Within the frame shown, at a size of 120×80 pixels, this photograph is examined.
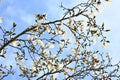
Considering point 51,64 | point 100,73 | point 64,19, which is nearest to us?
point 64,19

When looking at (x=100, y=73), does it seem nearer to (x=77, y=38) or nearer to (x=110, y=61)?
(x=110, y=61)

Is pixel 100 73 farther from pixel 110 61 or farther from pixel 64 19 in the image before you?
pixel 64 19

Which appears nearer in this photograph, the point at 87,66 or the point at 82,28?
the point at 82,28

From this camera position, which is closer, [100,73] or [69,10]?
[69,10]

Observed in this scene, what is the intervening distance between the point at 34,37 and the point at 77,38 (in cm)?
133

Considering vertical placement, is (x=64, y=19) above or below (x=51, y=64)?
above

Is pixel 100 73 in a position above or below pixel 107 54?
below

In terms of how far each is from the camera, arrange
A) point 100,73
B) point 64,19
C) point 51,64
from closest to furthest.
Result: point 64,19 < point 51,64 < point 100,73

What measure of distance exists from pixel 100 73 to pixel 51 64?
2172mm

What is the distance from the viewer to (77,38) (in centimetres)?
1048

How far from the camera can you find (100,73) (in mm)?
11773

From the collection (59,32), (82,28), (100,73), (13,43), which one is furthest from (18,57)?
(100,73)

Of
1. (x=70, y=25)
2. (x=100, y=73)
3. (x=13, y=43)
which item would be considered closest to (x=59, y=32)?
(x=70, y=25)

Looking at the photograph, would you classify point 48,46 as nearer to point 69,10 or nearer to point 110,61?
point 69,10
